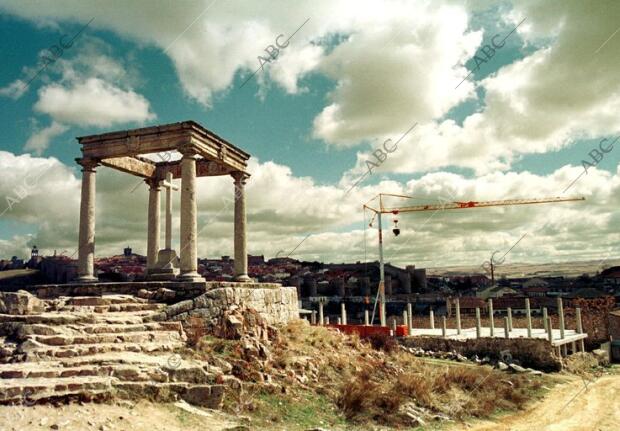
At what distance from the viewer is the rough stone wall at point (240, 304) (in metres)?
13.0

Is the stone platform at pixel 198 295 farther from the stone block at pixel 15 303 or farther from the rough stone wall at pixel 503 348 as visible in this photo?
the rough stone wall at pixel 503 348

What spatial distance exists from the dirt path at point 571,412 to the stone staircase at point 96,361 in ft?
22.5

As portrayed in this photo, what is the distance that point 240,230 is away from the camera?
19453 millimetres

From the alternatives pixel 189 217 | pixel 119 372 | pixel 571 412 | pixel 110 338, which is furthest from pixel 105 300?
pixel 571 412

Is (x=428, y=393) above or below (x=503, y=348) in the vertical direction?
above

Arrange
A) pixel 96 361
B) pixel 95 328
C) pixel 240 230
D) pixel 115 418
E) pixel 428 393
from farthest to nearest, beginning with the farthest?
pixel 240 230 → pixel 428 393 → pixel 95 328 → pixel 96 361 → pixel 115 418

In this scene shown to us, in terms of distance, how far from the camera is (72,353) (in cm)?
1016

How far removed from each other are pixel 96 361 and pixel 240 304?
4.93m

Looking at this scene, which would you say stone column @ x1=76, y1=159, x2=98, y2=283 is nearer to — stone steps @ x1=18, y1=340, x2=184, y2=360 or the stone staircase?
the stone staircase

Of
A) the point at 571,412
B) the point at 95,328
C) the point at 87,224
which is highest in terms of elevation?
the point at 87,224

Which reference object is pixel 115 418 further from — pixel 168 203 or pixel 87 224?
pixel 168 203

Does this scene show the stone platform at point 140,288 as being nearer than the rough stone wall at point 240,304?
No

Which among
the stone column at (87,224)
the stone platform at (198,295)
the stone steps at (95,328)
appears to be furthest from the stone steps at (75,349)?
the stone column at (87,224)

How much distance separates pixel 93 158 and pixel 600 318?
103 feet
